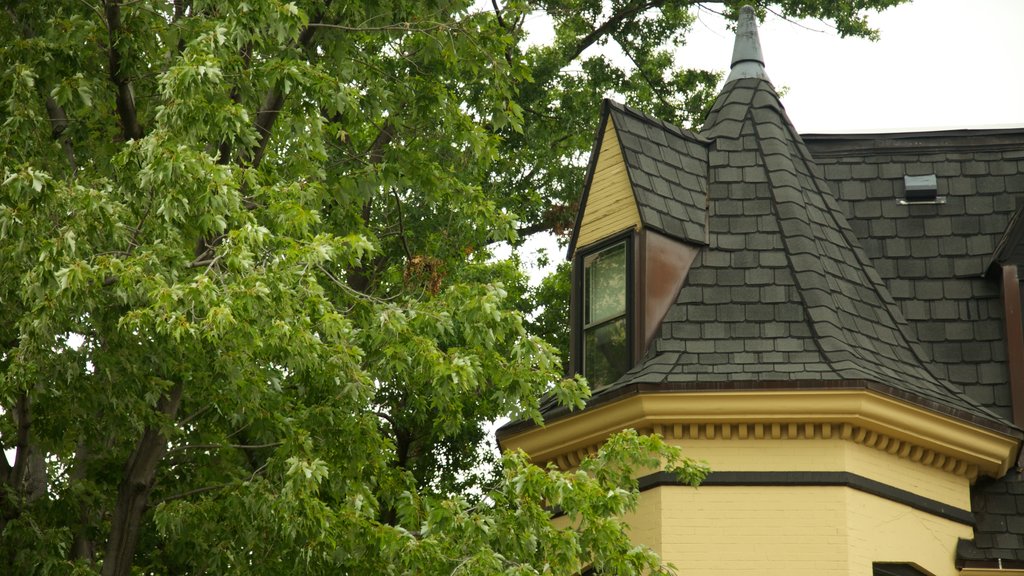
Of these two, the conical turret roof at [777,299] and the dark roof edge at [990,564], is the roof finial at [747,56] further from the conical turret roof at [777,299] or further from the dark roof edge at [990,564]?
the dark roof edge at [990,564]

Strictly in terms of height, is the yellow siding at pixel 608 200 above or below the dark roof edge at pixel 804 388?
above

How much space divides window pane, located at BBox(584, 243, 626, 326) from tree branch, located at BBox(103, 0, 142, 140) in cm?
436

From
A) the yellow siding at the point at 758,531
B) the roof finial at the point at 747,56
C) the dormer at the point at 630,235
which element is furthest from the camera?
the roof finial at the point at 747,56

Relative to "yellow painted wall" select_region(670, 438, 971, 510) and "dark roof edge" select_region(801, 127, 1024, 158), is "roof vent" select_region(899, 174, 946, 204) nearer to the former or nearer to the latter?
"dark roof edge" select_region(801, 127, 1024, 158)

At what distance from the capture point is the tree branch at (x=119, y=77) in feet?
34.8

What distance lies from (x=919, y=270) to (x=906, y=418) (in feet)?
7.95

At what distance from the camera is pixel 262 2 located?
33.8ft

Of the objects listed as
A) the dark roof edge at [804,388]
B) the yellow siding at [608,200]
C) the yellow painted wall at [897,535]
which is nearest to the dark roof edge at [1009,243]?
the dark roof edge at [804,388]

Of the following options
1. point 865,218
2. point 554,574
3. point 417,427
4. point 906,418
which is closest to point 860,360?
point 906,418

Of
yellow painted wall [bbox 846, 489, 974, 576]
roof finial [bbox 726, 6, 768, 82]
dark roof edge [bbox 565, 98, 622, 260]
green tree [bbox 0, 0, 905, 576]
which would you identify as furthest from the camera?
roof finial [bbox 726, 6, 768, 82]

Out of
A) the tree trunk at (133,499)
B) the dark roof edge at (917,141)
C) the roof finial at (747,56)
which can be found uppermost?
the roof finial at (747,56)

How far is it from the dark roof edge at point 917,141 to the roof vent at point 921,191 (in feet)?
1.79

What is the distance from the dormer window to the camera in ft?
41.6

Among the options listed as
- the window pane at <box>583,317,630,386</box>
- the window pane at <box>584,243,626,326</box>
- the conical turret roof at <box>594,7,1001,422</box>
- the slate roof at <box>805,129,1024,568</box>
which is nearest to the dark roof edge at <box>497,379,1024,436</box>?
the conical turret roof at <box>594,7,1001,422</box>
